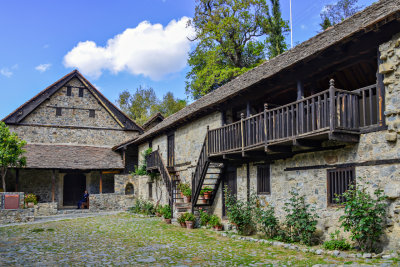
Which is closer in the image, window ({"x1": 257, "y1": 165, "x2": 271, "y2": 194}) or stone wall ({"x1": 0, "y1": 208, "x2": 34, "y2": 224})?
window ({"x1": 257, "y1": 165, "x2": 271, "y2": 194})

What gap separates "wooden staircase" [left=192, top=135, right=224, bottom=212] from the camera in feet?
50.2

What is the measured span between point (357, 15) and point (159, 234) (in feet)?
32.9

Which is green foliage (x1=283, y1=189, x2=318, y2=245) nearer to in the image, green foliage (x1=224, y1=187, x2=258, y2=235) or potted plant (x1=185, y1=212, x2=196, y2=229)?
green foliage (x1=224, y1=187, x2=258, y2=235)

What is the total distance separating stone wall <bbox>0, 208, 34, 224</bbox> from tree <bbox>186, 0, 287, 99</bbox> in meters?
18.2

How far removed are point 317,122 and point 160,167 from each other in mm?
11772

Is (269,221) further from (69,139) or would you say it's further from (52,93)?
(52,93)

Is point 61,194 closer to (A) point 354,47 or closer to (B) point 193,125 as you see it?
(B) point 193,125

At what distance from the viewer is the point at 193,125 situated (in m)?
18.7

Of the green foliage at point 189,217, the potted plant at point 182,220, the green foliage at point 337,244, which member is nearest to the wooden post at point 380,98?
the green foliage at point 337,244

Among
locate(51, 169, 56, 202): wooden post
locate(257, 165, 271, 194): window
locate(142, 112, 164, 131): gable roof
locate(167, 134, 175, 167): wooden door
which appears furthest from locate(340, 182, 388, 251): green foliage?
locate(142, 112, 164, 131): gable roof

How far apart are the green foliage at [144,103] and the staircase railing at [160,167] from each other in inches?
1021

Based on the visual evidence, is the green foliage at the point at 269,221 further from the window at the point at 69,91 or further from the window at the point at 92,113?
the window at the point at 69,91

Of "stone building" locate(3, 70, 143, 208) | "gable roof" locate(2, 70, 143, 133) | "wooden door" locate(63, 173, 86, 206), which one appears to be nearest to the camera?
"stone building" locate(3, 70, 143, 208)

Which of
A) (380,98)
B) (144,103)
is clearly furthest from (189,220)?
(144,103)
